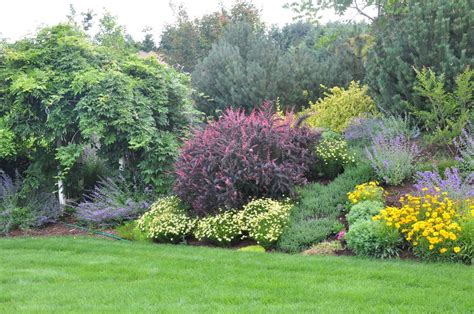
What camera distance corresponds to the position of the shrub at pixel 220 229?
795 cm

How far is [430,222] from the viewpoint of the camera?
20.7 ft

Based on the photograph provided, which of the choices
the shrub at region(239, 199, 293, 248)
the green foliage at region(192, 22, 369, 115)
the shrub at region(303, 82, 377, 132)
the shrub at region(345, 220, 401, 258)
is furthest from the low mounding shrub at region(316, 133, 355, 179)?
the green foliage at region(192, 22, 369, 115)

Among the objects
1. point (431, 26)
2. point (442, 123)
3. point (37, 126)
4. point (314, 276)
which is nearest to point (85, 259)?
point (314, 276)

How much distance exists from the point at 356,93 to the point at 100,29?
232 inches

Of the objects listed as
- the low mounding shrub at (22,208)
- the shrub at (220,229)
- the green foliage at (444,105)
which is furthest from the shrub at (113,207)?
the green foliage at (444,105)

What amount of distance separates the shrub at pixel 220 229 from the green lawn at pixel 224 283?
0.52 m

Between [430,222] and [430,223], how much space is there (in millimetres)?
34

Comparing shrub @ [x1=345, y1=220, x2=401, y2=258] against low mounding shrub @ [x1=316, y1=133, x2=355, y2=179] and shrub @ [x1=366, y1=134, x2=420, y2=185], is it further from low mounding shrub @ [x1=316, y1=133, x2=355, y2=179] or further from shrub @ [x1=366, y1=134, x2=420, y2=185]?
low mounding shrub @ [x1=316, y1=133, x2=355, y2=179]

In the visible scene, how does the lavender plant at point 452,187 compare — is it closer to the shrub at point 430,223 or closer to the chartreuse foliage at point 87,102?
the shrub at point 430,223

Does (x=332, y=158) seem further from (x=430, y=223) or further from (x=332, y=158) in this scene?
(x=430, y=223)

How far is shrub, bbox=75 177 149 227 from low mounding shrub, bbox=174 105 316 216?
1.27m

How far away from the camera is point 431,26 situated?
10422 millimetres

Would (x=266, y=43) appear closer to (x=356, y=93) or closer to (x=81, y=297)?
(x=356, y=93)

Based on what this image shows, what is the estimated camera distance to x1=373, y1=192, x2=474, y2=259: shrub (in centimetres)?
617
